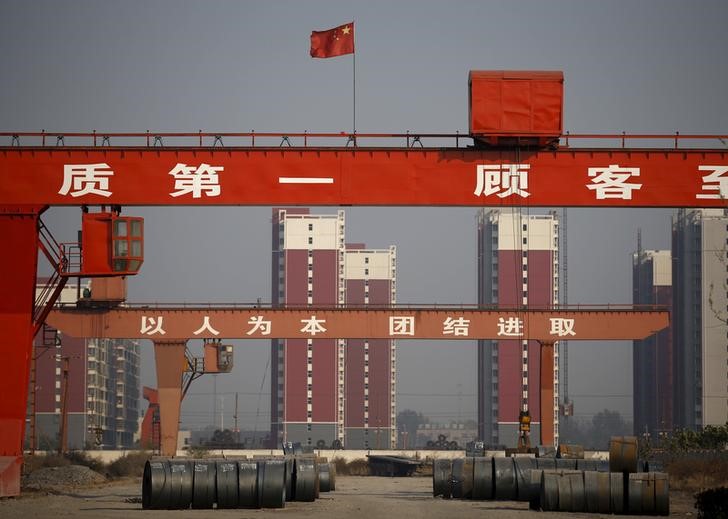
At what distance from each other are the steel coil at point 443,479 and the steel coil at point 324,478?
12.7 feet

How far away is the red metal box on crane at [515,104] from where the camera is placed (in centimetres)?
2403

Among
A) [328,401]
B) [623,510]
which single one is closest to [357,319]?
[623,510]

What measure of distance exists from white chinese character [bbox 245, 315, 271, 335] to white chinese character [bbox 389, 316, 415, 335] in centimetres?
409

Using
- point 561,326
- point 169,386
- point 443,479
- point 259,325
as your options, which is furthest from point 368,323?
point 443,479

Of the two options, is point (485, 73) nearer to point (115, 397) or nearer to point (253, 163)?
point (253, 163)

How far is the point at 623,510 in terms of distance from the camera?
21672mm

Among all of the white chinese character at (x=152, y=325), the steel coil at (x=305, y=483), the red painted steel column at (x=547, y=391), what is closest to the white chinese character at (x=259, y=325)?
the white chinese character at (x=152, y=325)

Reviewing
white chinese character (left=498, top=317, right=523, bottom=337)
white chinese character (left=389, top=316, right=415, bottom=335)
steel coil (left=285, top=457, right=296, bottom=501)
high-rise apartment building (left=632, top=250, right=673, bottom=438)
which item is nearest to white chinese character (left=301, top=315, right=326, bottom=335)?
white chinese character (left=389, top=316, right=415, bottom=335)

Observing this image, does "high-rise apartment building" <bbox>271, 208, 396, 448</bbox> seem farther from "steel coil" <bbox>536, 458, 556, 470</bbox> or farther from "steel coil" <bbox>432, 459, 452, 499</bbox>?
"steel coil" <bbox>536, 458, 556, 470</bbox>

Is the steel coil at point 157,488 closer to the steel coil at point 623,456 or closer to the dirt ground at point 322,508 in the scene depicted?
the dirt ground at point 322,508

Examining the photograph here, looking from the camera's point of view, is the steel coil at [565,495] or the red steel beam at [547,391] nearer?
the steel coil at [565,495]

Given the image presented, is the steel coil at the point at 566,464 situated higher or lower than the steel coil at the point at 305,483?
higher

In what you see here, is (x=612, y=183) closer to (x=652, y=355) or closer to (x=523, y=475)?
(x=523, y=475)

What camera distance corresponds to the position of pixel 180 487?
22.2 metres
